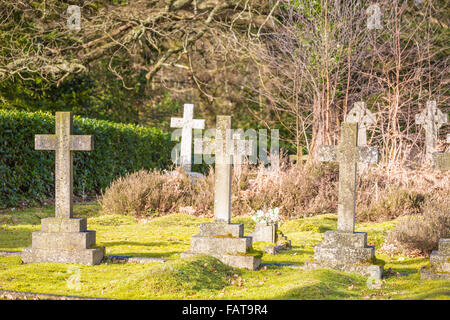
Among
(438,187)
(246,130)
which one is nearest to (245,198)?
(438,187)

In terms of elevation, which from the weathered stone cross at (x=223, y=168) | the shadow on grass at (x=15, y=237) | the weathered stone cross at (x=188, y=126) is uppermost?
the weathered stone cross at (x=188, y=126)

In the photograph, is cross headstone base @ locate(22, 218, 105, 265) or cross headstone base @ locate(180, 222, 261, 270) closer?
cross headstone base @ locate(180, 222, 261, 270)

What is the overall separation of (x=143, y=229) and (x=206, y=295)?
15.5 feet

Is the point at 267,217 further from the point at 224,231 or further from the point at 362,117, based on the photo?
the point at 362,117

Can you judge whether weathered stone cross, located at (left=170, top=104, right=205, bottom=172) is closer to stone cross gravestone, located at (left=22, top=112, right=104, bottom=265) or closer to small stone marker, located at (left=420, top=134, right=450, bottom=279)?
stone cross gravestone, located at (left=22, top=112, right=104, bottom=265)

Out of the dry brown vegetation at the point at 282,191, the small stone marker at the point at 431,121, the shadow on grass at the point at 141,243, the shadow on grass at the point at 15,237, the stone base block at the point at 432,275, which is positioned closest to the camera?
the stone base block at the point at 432,275

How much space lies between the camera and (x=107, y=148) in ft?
52.1

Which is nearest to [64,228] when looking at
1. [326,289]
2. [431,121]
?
[326,289]

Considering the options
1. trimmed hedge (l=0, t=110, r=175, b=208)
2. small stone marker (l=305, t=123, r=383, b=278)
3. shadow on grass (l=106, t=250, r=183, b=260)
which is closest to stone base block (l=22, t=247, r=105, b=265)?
shadow on grass (l=106, t=250, r=183, b=260)

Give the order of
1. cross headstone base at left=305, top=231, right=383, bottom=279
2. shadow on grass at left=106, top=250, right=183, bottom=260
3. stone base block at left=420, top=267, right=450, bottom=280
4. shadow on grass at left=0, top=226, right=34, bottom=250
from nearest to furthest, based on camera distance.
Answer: stone base block at left=420, top=267, right=450, bottom=280 → cross headstone base at left=305, top=231, right=383, bottom=279 → shadow on grass at left=106, top=250, right=183, bottom=260 → shadow on grass at left=0, top=226, right=34, bottom=250

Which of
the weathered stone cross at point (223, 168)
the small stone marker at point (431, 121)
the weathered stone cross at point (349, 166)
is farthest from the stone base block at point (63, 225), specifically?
the small stone marker at point (431, 121)

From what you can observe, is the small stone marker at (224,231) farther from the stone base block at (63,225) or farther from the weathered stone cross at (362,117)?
the weathered stone cross at (362,117)

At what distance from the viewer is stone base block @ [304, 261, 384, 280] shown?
21.5ft

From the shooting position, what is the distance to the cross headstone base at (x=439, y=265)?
633cm
